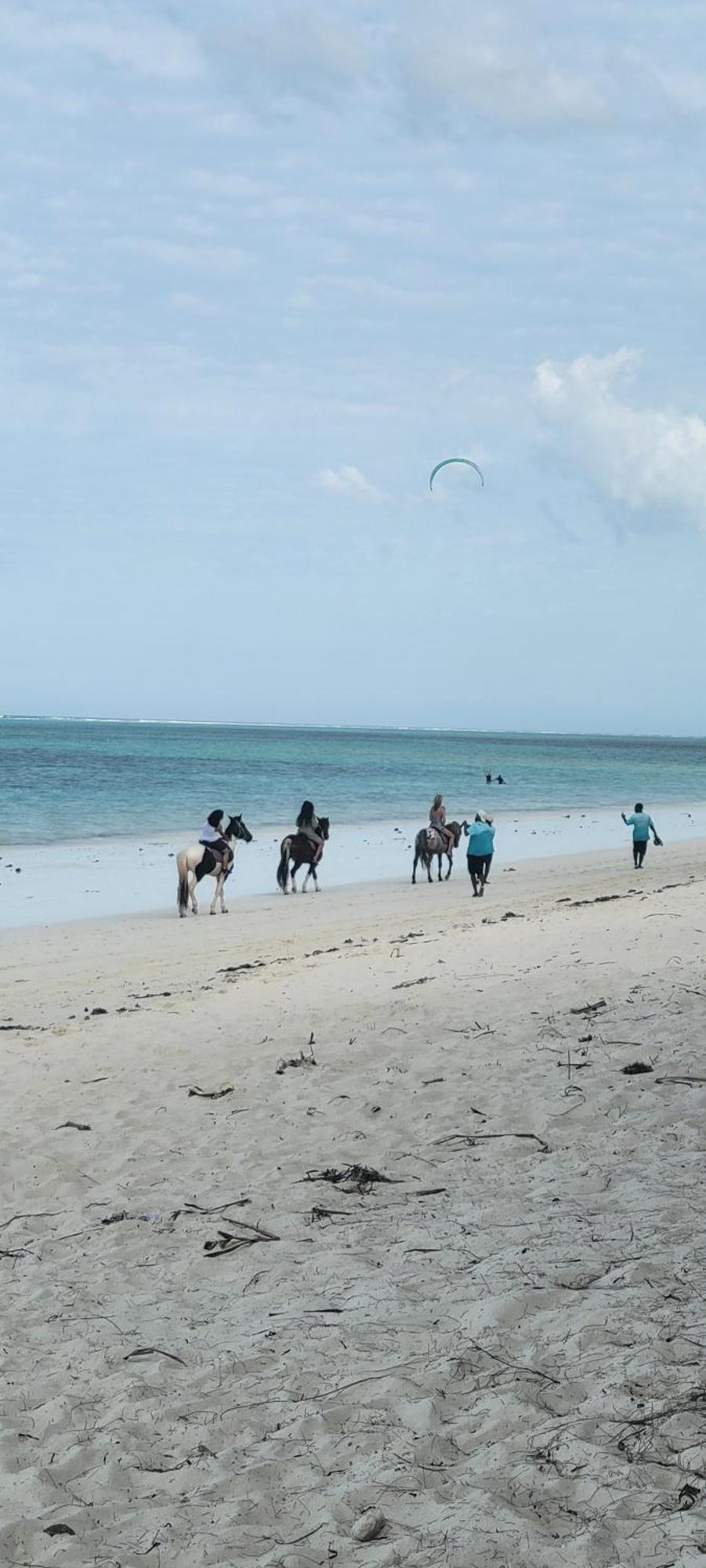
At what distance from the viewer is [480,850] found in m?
21.5

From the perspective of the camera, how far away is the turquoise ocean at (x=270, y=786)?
41844 mm

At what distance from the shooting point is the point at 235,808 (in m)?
47.8

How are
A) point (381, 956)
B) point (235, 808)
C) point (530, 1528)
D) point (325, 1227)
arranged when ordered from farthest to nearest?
point (235, 808) < point (381, 956) < point (325, 1227) < point (530, 1528)

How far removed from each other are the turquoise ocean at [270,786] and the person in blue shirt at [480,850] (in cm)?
1518

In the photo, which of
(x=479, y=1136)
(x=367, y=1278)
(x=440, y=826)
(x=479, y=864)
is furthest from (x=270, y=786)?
(x=367, y=1278)

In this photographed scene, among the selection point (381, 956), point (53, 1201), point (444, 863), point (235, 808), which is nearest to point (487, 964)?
point (381, 956)

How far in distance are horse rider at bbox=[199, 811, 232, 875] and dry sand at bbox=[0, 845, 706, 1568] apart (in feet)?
28.2

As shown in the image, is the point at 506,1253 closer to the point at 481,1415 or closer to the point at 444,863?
the point at 481,1415

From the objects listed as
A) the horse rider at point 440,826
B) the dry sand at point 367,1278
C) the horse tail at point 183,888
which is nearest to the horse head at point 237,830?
the horse tail at point 183,888

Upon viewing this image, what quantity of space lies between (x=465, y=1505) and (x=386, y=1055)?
228 inches

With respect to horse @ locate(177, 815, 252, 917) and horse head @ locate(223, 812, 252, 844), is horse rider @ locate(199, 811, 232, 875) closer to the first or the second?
horse @ locate(177, 815, 252, 917)

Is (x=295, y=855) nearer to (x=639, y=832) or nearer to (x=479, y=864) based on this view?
(x=479, y=864)

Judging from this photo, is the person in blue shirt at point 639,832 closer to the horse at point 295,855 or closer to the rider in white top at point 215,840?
the horse at point 295,855

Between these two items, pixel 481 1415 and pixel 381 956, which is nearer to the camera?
pixel 481 1415
